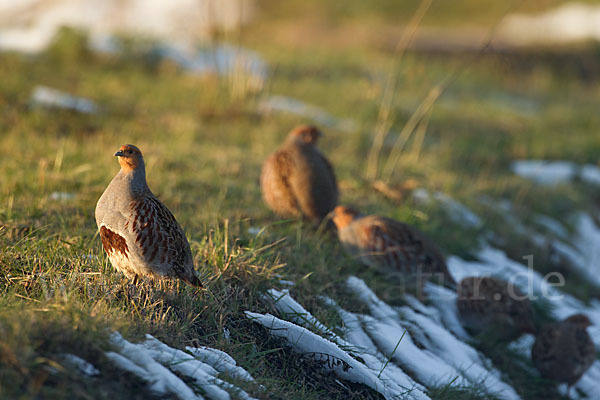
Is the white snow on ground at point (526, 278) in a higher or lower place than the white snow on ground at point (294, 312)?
lower

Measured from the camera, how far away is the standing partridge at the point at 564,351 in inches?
145

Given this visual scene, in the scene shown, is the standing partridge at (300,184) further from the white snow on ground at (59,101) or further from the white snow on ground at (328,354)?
the white snow on ground at (59,101)

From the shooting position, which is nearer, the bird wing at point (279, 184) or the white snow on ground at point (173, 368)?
the white snow on ground at point (173, 368)

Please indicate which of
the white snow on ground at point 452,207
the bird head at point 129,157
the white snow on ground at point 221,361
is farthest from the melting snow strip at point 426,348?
the white snow on ground at point 452,207

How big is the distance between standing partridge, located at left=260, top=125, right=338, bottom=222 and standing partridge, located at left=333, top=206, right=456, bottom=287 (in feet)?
0.78

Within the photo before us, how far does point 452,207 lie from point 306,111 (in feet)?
9.55

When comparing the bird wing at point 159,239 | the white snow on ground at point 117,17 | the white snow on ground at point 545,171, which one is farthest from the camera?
the white snow on ground at point 117,17

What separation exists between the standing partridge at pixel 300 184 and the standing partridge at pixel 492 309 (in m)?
1.04

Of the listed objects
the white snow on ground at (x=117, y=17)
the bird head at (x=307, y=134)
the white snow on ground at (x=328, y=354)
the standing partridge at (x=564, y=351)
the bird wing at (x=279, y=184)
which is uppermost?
the white snow on ground at (x=117, y=17)

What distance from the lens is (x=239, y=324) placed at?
269 cm

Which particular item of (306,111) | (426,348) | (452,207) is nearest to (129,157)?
(426,348)

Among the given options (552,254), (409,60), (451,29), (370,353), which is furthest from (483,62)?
(370,353)

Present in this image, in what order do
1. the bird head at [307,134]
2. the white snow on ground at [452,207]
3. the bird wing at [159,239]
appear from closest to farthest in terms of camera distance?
1. the bird wing at [159,239]
2. the bird head at [307,134]
3. the white snow on ground at [452,207]

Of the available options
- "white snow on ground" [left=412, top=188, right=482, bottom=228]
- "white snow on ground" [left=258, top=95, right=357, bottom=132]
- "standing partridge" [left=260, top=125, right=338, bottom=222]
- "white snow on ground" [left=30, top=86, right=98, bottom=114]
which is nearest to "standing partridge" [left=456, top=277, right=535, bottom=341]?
"standing partridge" [left=260, top=125, right=338, bottom=222]
